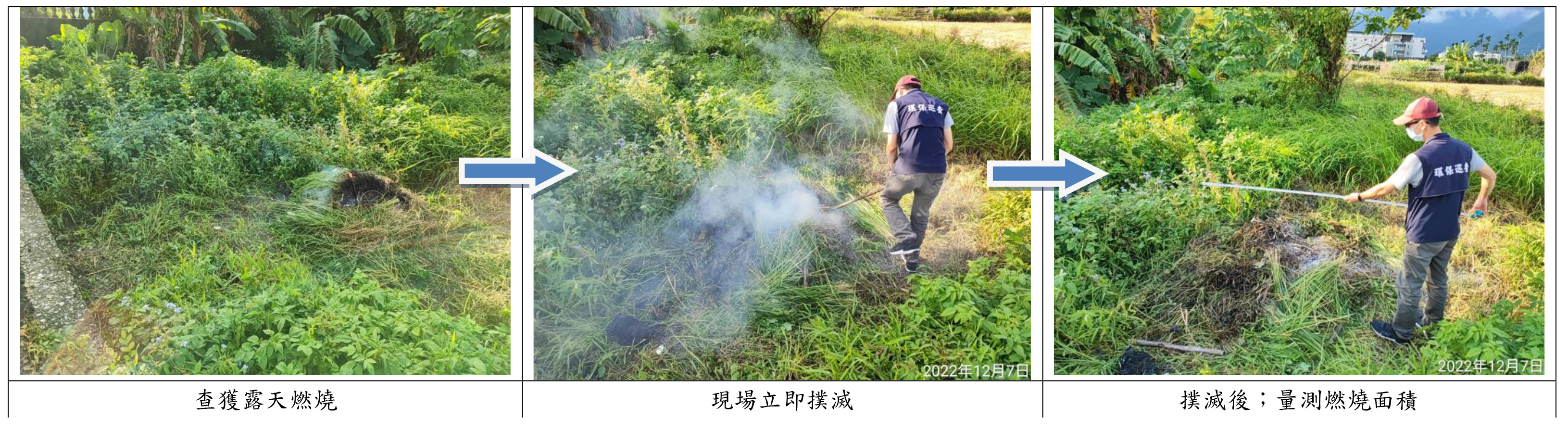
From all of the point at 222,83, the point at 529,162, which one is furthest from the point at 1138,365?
the point at 222,83

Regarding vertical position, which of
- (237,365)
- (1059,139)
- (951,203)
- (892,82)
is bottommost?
(237,365)

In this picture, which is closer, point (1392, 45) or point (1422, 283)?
point (1422, 283)

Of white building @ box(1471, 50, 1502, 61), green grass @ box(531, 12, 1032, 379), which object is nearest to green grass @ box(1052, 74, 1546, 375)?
white building @ box(1471, 50, 1502, 61)

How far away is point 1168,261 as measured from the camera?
555 cm

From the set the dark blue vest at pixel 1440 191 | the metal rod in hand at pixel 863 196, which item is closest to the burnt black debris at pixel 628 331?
the metal rod in hand at pixel 863 196

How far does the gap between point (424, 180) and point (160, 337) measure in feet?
5.92

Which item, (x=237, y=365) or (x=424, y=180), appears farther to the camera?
(x=424, y=180)

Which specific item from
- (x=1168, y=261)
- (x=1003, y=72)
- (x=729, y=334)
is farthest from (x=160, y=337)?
(x=1168, y=261)

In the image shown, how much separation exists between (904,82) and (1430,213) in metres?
3.20

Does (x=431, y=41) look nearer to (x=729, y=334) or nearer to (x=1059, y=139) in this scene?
(x=729, y=334)

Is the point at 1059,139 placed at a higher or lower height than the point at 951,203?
higher

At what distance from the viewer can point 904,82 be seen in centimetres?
565

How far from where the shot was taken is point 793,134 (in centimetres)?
564

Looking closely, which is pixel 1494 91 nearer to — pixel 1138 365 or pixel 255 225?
pixel 1138 365
